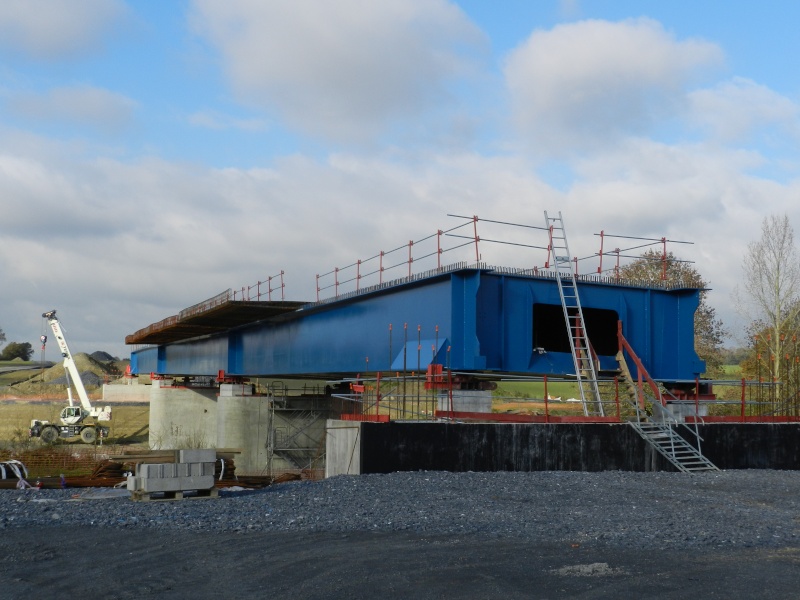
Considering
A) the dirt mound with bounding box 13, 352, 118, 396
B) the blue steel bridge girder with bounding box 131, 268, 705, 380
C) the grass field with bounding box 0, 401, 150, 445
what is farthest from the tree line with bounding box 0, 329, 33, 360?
the blue steel bridge girder with bounding box 131, 268, 705, 380

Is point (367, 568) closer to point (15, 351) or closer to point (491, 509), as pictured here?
point (491, 509)

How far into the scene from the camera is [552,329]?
25391 millimetres

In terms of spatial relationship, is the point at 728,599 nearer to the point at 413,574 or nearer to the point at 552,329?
the point at 413,574

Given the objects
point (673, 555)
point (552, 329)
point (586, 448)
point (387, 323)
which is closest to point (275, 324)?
point (387, 323)

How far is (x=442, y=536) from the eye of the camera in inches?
474

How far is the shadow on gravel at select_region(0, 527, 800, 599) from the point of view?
8938 millimetres

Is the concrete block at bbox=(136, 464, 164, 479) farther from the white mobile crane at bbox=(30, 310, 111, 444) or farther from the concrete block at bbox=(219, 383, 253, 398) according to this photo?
the white mobile crane at bbox=(30, 310, 111, 444)

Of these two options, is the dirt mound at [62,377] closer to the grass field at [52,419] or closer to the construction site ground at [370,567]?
the grass field at [52,419]

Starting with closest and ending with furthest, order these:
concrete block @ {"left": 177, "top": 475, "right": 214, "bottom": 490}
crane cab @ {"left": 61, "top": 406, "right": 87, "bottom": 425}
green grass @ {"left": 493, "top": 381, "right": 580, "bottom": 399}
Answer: concrete block @ {"left": 177, "top": 475, "right": 214, "bottom": 490}
crane cab @ {"left": 61, "top": 406, "right": 87, "bottom": 425}
green grass @ {"left": 493, "top": 381, "right": 580, "bottom": 399}

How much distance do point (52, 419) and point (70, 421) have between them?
8.56m

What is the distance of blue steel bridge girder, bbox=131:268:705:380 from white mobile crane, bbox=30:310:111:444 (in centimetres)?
2236

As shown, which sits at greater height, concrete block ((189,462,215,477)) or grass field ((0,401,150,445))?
concrete block ((189,462,215,477))

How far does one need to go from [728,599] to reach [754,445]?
14.3 metres

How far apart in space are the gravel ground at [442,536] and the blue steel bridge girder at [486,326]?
15.2 ft
